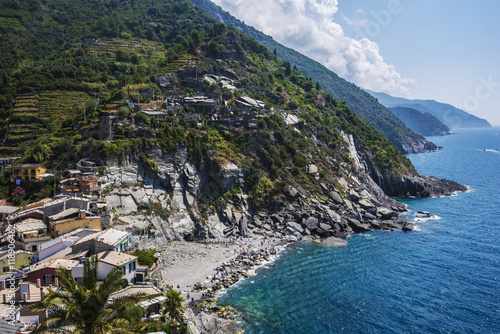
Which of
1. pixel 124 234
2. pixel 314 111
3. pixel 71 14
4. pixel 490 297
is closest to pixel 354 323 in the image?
pixel 490 297

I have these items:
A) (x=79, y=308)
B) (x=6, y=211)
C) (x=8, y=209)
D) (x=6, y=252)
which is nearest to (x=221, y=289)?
(x=6, y=252)

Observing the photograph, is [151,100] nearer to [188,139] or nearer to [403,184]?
[188,139]

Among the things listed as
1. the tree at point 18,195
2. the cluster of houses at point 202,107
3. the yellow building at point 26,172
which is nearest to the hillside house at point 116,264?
the tree at point 18,195

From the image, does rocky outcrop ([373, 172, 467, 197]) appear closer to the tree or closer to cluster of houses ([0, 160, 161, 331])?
cluster of houses ([0, 160, 161, 331])

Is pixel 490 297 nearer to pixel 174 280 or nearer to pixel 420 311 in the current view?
pixel 420 311

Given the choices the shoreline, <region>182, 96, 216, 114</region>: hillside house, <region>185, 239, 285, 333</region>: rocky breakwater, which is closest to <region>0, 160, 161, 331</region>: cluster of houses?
the shoreline

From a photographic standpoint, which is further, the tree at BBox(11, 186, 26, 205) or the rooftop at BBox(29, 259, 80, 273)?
the tree at BBox(11, 186, 26, 205)

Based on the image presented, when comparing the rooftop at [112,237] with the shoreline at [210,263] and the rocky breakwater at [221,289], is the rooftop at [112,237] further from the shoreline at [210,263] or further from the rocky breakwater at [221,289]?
the rocky breakwater at [221,289]
